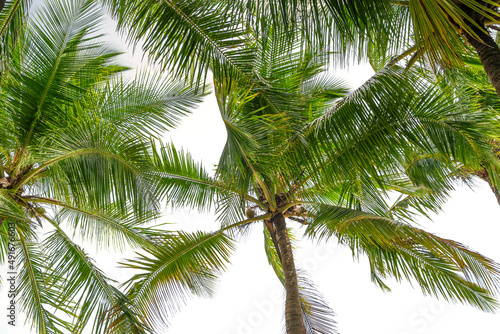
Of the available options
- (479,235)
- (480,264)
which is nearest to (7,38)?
→ (480,264)

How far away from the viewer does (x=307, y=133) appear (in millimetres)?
4305

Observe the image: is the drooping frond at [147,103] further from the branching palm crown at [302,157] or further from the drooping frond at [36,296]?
the drooping frond at [36,296]

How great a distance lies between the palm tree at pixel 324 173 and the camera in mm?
3721

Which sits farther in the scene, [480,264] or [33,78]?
[33,78]

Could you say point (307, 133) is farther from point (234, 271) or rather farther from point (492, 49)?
point (234, 271)

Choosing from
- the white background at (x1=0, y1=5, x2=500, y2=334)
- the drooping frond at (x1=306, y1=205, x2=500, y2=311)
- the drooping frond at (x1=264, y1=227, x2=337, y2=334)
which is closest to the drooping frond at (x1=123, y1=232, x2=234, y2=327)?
the drooping frond at (x1=264, y1=227, x2=337, y2=334)

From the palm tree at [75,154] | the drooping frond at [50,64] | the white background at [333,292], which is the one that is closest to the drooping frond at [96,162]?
the palm tree at [75,154]

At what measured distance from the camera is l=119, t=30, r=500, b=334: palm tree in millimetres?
3721

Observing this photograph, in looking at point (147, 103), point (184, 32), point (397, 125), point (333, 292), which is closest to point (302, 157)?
point (397, 125)

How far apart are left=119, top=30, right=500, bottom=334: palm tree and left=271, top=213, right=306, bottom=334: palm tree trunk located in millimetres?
13

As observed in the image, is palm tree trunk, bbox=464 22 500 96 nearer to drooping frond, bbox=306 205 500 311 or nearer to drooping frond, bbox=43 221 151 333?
drooping frond, bbox=306 205 500 311

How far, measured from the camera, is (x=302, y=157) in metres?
4.32

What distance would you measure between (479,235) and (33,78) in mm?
12370

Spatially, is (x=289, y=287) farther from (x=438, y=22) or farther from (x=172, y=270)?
(x=438, y=22)
